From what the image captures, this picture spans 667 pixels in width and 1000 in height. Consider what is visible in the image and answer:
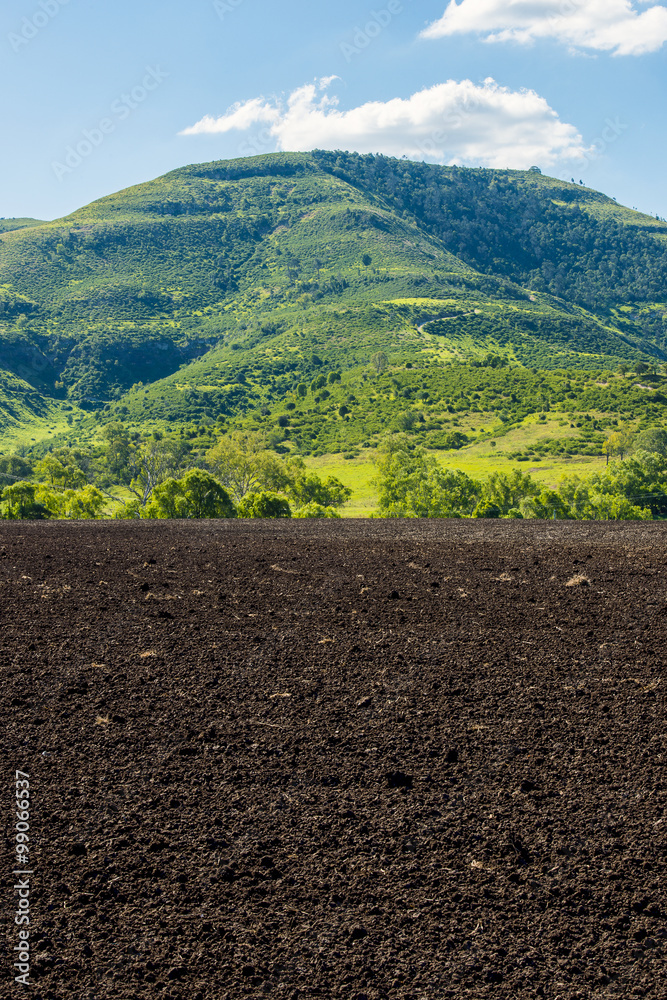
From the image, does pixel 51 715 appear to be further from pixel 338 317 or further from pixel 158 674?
pixel 338 317

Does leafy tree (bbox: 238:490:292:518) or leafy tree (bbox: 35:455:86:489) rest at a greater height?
leafy tree (bbox: 35:455:86:489)

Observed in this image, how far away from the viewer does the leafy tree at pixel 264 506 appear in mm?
45781

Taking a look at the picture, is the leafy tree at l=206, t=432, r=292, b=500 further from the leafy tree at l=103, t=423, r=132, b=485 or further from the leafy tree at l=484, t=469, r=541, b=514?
the leafy tree at l=484, t=469, r=541, b=514

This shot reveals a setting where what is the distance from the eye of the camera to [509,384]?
6097 inches

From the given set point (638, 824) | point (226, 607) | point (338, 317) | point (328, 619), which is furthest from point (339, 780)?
point (338, 317)

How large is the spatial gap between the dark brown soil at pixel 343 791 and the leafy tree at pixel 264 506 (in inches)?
1311

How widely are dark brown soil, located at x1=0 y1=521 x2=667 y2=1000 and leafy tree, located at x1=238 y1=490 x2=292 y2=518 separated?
3329 centimetres

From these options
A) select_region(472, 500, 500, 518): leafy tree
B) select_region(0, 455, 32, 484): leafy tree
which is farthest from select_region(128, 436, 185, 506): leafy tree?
select_region(472, 500, 500, 518): leafy tree

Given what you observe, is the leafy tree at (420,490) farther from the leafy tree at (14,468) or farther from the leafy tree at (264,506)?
the leafy tree at (14,468)

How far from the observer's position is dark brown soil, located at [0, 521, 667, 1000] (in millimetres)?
4629

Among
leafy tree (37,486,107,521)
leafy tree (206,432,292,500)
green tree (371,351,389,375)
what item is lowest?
leafy tree (37,486,107,521)

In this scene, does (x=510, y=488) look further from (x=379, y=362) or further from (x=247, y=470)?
(x=379, y=362)

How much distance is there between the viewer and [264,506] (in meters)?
45.9

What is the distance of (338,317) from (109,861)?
192276mm
